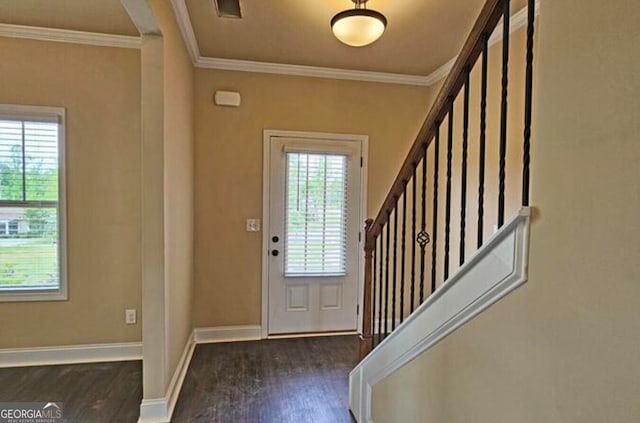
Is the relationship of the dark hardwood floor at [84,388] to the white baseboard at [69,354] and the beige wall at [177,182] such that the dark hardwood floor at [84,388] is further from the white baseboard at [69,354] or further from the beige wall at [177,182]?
the beige wall at [177,182]

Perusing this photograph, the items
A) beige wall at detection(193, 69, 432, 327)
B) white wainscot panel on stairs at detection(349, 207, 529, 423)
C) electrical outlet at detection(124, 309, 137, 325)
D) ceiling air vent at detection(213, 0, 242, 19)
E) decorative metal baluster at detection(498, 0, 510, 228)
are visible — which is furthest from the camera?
beige wall at detection(193, 69, 432, 327)

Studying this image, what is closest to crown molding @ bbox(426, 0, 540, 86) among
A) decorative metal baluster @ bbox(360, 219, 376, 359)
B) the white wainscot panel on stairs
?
decorative metal baluster @ bbox(360, 219, 376, 359)

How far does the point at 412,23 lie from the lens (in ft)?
9.39

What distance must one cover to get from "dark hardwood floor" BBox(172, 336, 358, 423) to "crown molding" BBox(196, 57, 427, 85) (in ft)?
9.01

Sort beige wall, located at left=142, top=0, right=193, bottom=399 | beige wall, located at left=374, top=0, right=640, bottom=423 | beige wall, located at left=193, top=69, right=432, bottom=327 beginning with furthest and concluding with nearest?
beige wall, located at left=193, top=69, right=432, bottom=327
beige wall, located at left=142, top=0, right=193, bottom=399
beige wall, located at left=374, top=0, right=640, bottom=423

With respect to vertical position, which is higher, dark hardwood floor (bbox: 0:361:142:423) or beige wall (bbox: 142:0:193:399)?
beige wall (bbox: 142:0:193:399)

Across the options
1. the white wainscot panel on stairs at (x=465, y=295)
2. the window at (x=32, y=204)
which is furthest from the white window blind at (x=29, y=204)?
the white wainscot panel on stairs at (x=465, y=295)

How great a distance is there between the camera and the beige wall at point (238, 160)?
3.68m

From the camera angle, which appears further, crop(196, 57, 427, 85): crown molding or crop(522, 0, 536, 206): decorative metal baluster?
crop(196, 57, 427, 85): crown molding

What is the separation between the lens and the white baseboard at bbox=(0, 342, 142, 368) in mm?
3088

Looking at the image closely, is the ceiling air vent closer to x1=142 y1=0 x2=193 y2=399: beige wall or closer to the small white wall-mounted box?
x1=142 y1=0 x2=193 y2=399: beige wall

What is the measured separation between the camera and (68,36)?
9.96ft

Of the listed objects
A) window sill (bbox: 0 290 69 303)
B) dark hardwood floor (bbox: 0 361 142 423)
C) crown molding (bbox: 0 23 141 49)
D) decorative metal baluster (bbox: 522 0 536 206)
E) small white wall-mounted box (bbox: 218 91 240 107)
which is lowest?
dark hardwood floor (bbox: 0 361 142 423)

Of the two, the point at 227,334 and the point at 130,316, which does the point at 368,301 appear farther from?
the point at 130,316
